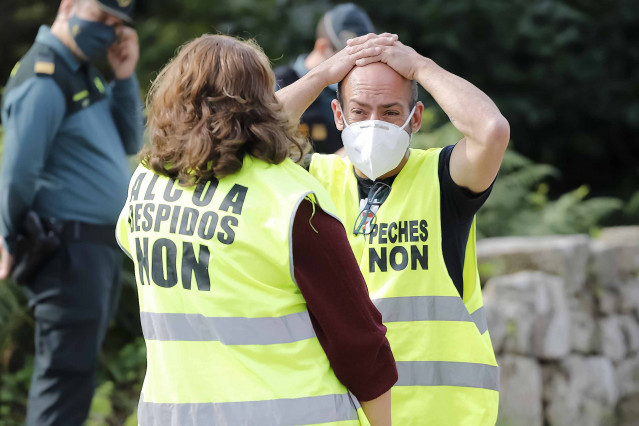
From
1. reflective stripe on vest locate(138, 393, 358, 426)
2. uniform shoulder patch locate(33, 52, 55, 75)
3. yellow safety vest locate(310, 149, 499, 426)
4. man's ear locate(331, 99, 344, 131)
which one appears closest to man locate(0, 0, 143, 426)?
uniform shoulder patch locate(33, 52, 55, 75)

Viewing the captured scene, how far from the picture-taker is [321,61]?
457 centimetres

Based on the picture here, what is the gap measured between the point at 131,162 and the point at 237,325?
3967 millimetres

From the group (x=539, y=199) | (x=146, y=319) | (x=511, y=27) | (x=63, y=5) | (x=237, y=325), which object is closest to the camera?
(x=237, y=325)

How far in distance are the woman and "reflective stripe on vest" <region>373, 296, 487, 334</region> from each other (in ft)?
1.53

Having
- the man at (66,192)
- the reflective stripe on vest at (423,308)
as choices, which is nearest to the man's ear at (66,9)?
the man at (66,192)

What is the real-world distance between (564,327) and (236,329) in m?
4.29

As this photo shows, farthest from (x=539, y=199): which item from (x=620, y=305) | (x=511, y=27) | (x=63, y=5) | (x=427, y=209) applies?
(x=427, y=209)

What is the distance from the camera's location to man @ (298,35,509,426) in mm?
2449

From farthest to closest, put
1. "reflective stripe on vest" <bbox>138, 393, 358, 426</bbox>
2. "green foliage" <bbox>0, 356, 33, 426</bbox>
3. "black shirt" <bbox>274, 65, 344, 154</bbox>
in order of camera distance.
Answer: "green foliage" <bbox>0, 356, 33, 426</bbox>, "black shirt" <bbox>274, 65, 344, 154</bbox>, "reflective stripe on vest" <bbox>138, 393, 358, 426</bbox>

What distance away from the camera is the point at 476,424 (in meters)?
2.46

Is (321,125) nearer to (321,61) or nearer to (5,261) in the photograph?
(321,61)

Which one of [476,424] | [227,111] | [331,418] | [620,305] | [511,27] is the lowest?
[620,305]

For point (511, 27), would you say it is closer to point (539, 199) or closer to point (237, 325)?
point (539, 199)

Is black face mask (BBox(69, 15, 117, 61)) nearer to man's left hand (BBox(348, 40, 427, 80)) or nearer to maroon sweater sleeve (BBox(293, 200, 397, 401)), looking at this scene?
man's left hand (BBox(348, 40, 427, 80))
